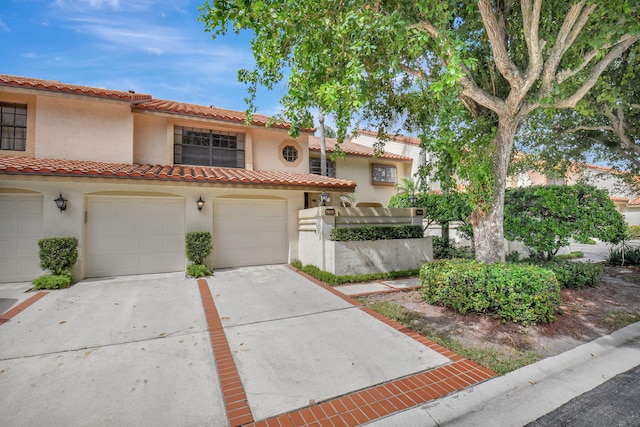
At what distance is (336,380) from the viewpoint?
3.44 meters

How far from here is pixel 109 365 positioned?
3.78 m

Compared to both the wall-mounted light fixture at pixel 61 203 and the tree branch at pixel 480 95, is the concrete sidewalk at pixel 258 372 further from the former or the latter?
the tree branch at pixel 480 95

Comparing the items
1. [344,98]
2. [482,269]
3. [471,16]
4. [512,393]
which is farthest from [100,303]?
[471,16]

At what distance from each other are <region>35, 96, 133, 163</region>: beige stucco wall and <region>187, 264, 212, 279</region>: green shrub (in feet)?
15.3

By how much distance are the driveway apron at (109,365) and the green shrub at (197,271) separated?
217cm

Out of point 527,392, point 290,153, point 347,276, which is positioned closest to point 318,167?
point 290,153

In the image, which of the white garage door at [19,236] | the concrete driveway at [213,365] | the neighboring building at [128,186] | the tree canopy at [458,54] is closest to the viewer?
the concrete driveway at [213,365]

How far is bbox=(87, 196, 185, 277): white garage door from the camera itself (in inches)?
349

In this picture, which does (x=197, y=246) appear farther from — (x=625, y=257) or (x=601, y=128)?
(x=625, y=257)

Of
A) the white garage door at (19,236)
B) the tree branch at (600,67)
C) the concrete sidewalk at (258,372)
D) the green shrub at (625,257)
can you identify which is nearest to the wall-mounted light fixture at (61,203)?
the white garage door at (19,236)

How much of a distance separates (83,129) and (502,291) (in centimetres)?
1325

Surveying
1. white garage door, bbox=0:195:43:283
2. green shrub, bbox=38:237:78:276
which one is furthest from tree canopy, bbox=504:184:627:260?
white garage door, bbox=0:195:43:283

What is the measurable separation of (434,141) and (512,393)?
439cm

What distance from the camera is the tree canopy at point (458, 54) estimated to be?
4.92m
